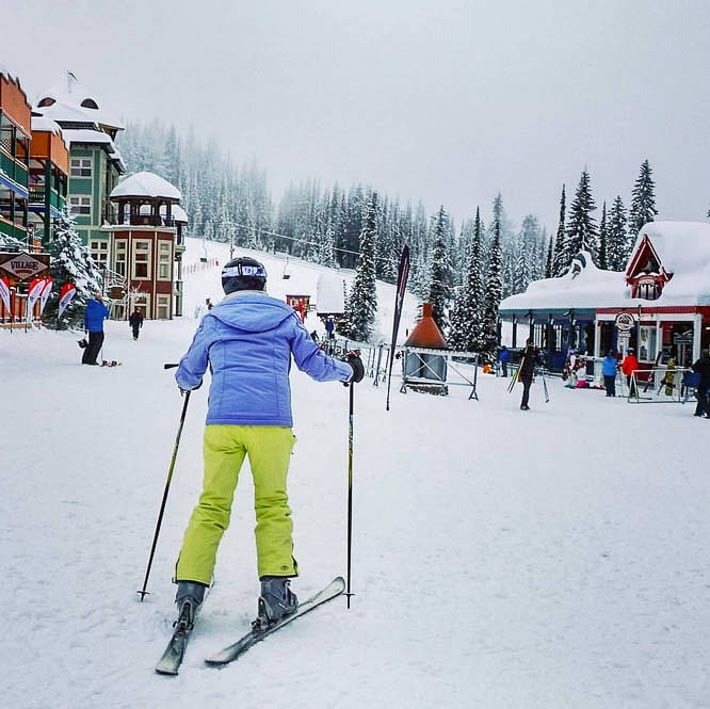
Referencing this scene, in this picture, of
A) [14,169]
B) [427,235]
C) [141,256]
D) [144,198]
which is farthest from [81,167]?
[427,235]

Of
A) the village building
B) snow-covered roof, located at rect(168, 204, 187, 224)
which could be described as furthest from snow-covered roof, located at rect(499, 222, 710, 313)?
snow-covered roof, located at rect(168, 204, 187, 224)

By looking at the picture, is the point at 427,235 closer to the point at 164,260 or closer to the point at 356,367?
the point at 164,260

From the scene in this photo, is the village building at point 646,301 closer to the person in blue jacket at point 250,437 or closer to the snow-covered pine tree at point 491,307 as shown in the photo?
the snow-covered pine tree at point 491,307

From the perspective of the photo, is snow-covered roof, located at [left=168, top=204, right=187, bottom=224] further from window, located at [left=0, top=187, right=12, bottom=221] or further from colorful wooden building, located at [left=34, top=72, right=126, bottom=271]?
window, located at [left=0, top=187, right=12, bottom=221]

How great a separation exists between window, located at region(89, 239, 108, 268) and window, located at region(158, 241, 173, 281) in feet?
12.6

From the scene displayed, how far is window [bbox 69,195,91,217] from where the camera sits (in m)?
53.8

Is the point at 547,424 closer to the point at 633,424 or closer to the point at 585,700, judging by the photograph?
the point at 633,424

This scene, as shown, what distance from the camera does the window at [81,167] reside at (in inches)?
2069

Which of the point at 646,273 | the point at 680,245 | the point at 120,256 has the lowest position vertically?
the point at 646,273

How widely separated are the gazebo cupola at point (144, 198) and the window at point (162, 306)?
513cm

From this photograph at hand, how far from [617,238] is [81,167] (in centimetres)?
4698

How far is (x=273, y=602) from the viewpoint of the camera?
13.6 feet

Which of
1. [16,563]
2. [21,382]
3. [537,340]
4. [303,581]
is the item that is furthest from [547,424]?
[537,340]

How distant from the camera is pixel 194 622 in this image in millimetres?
4020
